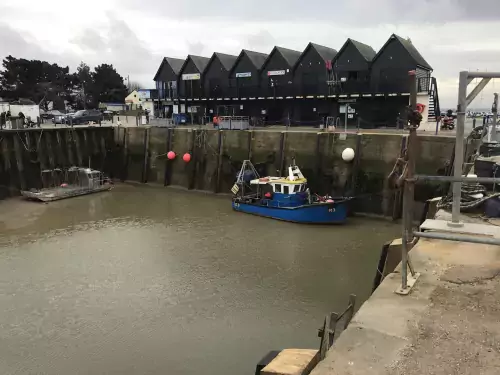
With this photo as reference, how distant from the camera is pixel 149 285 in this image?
42.2ft

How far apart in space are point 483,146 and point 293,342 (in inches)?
437

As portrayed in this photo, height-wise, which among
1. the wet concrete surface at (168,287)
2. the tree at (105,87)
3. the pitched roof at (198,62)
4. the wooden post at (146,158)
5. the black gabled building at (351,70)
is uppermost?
the tree at (105,87)

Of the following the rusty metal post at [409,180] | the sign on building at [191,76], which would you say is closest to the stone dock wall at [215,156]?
the sign on building at [191,76]

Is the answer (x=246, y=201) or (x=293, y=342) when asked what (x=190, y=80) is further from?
(x=293, y=342)

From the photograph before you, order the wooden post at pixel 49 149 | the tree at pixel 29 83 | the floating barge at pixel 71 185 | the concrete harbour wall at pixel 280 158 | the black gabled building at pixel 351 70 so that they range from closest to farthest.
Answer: the concrete harbour wall at pixel 280 158
the floating barge at pixel 71 185
the wooden post at pixel 49 149
the black gabled building at pixel 351 70
the tree at pixel 29 83

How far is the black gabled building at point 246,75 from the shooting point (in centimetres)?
3844

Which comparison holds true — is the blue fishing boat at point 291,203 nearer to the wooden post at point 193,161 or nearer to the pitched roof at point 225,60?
the wooden post at point 193,161

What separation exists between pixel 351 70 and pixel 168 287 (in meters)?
26.3

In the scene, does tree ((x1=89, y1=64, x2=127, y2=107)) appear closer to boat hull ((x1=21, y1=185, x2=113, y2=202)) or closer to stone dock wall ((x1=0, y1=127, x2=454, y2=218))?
stone dock wall ((x1=0, y1=127, x2=454, y2=218))

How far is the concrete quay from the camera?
432 cm

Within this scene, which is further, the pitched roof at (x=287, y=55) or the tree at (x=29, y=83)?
the tree at (x=29, y=83)

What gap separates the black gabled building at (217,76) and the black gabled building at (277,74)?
3895mm

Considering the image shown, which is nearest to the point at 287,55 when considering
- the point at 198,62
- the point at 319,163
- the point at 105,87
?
the point at 198,62

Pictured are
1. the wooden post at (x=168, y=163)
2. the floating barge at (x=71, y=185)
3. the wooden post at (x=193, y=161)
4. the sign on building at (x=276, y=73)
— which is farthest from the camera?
the sign on building at (x=276, y=73)
